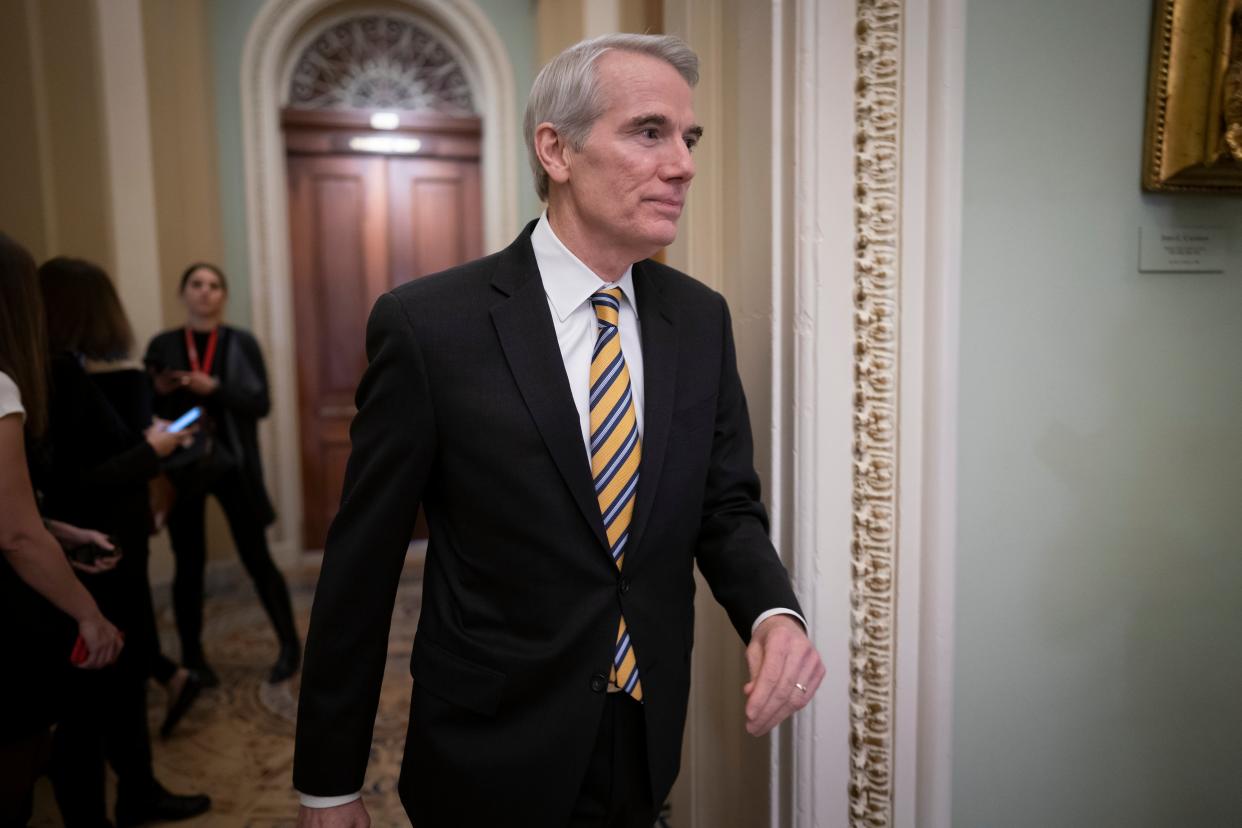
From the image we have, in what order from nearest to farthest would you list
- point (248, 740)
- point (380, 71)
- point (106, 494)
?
point (106, 494) < point (248, 740) < point (380, 71)

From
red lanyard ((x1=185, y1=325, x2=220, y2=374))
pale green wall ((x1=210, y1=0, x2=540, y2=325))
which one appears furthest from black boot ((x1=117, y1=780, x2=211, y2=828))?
pale green wall ((x1=210, y1=0, x2=540, y2=325))

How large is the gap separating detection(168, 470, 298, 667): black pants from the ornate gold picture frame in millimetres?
3188

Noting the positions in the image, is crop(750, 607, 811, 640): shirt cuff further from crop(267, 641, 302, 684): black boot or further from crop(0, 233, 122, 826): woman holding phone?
crop(267, 641, 302, 684): black boot

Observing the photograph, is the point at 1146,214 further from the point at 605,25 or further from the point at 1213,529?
the point at 605,25

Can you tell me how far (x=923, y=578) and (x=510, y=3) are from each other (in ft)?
17.5

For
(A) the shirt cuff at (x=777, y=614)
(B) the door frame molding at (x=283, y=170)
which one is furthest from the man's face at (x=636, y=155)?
(B) the door frame molding at (x=283, y=170)

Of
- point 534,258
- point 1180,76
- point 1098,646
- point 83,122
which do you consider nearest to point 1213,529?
point 1098,646

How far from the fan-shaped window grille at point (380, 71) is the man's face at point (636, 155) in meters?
4.89

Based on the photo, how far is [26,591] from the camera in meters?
1.65

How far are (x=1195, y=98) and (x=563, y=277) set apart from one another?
1070mm

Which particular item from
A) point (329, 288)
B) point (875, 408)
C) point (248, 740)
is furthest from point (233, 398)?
point (875, 408)

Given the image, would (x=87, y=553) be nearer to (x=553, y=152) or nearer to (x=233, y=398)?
(x=233, y=398)

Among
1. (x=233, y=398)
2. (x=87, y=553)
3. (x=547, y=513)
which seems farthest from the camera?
(x=233, y=398)

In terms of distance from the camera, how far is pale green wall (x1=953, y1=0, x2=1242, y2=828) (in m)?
1.33
